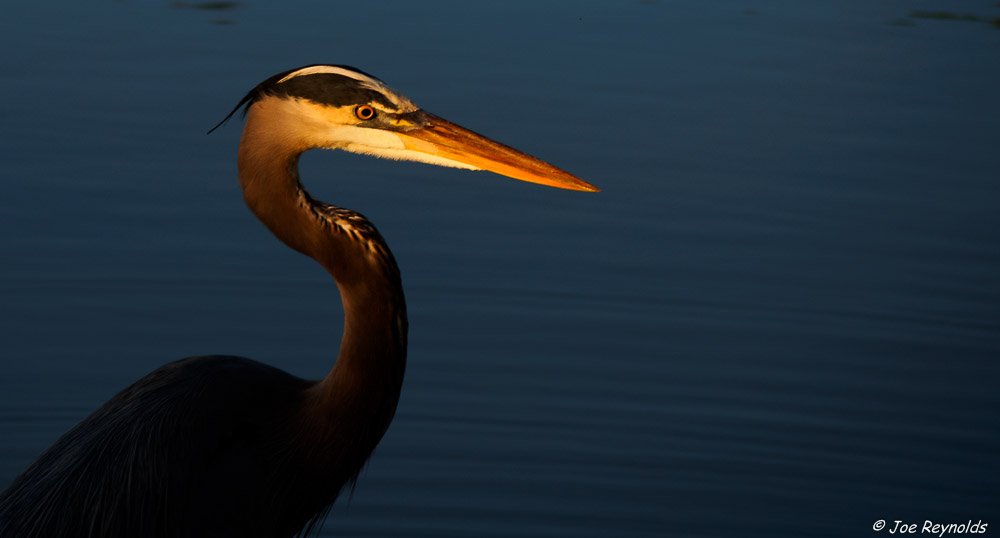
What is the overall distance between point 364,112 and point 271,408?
1.02 m

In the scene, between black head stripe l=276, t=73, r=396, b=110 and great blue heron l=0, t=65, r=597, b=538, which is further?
black head stripe l=276, t=73, r=396, b=110

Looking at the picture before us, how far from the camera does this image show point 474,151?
4.55 metres

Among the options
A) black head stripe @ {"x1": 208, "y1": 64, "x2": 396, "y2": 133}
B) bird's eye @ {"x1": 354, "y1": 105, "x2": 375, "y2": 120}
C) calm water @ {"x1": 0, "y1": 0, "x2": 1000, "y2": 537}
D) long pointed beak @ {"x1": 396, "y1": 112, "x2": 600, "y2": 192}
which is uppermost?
black head stripe @ {"x1": 208, "y1": 64, "x2": 396, "y2": 133}

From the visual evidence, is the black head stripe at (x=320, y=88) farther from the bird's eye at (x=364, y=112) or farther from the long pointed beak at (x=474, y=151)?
the long pointed beak at (x=474, y=151)

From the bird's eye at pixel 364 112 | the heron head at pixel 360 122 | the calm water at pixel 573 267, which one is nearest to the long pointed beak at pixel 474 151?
the heron head at pixel 360 122

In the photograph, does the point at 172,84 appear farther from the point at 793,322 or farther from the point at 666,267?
the point at 793,322

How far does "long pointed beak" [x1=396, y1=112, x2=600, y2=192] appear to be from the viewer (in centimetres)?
446

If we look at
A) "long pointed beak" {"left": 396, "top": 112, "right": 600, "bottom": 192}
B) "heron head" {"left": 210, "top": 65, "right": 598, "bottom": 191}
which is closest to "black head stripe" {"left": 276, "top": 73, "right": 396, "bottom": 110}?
"heron head" {"left": 210, "top": 65, "right": 598, "bottom": 191}

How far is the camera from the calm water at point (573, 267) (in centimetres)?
609

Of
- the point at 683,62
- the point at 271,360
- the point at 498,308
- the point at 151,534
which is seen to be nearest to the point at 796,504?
the point at 498,308

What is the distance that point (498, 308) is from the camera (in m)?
7.09

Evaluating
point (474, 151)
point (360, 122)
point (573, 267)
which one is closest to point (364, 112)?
point (360, 122)

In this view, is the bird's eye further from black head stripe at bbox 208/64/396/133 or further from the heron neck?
the heron neck

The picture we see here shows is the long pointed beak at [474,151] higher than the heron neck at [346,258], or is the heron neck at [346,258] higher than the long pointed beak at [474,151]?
the long pointed beak at [474,151]
